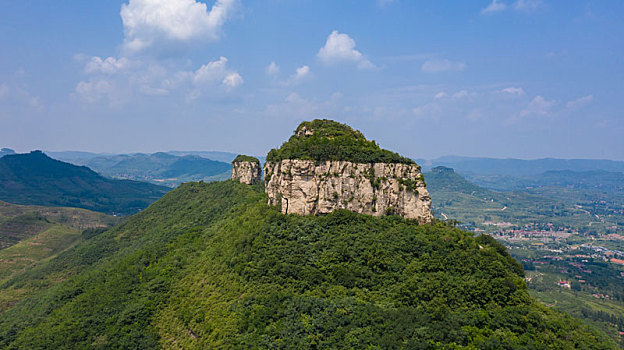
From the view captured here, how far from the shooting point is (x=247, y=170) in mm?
90938

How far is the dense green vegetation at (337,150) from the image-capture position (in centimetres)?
5250

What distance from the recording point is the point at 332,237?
46.8m

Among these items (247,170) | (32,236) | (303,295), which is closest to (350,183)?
(303,295)

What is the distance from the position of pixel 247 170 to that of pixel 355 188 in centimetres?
4572

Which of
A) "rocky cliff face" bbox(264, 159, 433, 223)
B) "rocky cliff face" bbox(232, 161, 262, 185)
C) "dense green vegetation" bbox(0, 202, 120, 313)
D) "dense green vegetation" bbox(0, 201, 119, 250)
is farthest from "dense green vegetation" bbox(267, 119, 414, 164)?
"dense green vegetation" bbox(0, 201, 119, 250)

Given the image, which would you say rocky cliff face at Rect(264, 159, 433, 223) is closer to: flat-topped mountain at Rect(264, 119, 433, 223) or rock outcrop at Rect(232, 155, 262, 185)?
flat-topped mountain at Rect(264, 119, 433, 223)

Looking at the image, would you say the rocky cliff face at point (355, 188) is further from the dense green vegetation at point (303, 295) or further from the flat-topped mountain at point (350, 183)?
the dense green vegetation at point (303, 295)

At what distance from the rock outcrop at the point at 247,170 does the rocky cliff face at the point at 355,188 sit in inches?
1552

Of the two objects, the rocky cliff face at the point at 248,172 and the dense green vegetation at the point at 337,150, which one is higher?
the dense green vegetation at the point at 337,150

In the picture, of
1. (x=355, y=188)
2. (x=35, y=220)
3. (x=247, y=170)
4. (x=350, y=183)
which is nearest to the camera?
(x=350, y=183)

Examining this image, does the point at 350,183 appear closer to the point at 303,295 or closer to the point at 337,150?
the point at 337,150

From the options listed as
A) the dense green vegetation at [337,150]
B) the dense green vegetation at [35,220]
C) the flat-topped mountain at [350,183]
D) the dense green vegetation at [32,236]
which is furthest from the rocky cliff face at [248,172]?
the dense green vegetation at [35,220]

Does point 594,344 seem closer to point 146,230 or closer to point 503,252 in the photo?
point 503,252

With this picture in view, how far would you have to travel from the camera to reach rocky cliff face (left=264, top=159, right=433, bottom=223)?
169 ft
